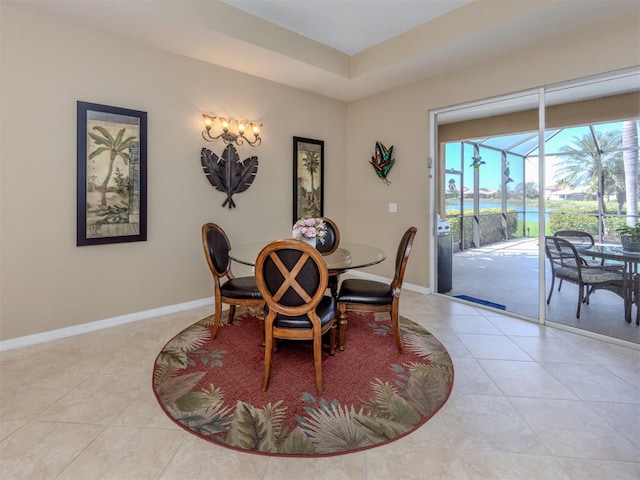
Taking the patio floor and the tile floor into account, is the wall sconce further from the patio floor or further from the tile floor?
the patio floor

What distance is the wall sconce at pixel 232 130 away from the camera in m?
3.73


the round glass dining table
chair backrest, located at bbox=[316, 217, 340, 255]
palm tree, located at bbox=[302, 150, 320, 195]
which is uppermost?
palm tree, located at bbox=[302, 150, 320, 195]

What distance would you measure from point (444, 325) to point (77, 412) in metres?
2.95

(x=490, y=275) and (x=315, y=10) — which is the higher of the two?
(x=315, y=10)

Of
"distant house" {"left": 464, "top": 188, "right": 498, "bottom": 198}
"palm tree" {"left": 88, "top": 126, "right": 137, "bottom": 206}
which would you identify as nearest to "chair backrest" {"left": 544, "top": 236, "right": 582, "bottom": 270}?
"distant house" {"left": 464, "top": 188, "right": 498, "bottom": 198}

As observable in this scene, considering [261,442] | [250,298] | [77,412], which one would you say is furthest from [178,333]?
[261,442]

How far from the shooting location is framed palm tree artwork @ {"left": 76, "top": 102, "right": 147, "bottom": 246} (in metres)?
2.98

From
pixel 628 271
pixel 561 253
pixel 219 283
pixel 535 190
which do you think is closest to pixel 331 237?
pixel 219 283

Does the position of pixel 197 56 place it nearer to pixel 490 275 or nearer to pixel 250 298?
pixel 250 298

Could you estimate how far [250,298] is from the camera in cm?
278

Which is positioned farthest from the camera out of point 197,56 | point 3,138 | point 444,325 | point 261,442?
point 197,56

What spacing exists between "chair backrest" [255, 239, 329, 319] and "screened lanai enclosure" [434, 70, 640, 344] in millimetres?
2639

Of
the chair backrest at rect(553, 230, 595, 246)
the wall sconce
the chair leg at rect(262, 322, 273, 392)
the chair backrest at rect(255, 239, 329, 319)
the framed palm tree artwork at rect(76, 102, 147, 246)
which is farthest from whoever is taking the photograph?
the wall sconce

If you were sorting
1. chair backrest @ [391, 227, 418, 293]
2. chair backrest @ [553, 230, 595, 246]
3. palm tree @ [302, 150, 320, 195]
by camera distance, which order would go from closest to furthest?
chair backrest @ [391, 227, 418, 293], chair backrest @ [553, 230, 595, 246], palm tree @ [302, 150, 320, 195]
